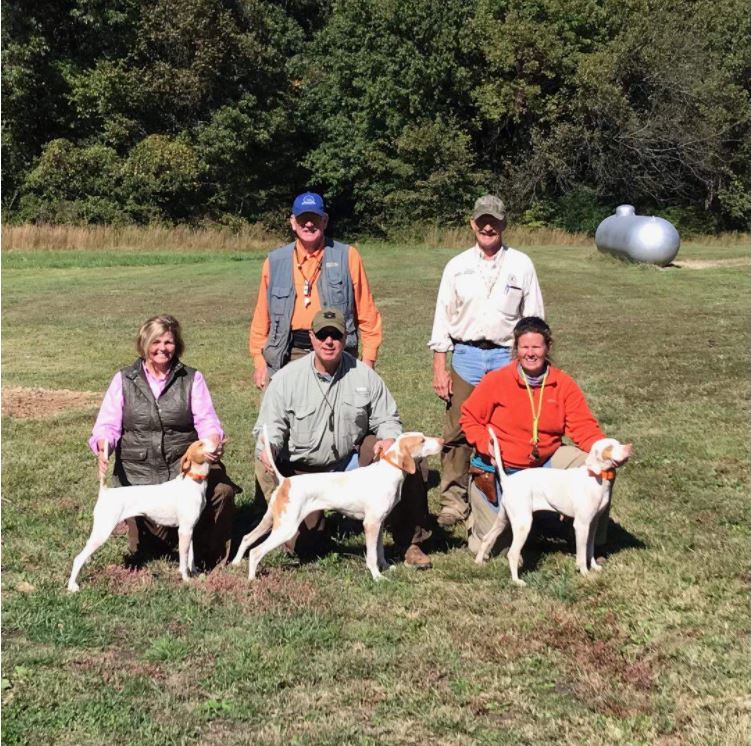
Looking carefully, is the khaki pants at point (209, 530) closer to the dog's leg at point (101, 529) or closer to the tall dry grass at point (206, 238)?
the dog's leg at point (101, 529)

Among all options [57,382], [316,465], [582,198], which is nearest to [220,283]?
[57,382]

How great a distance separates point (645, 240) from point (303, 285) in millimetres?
19625

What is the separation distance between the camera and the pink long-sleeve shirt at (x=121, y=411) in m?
5.09

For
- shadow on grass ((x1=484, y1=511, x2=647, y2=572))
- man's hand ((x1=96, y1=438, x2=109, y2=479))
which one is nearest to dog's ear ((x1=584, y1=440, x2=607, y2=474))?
shadow on grass ((x1=484, y1=511, x2=647, y2=572))

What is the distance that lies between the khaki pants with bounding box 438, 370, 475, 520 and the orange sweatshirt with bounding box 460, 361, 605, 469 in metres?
0.75

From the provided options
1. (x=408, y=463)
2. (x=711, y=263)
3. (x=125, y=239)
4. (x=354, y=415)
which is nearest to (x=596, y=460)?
(x=408, y=463)

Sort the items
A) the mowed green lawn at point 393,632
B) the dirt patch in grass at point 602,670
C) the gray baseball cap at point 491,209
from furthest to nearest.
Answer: the gray baseball cap at point 491,209
the dirt patch in grass at point 602,670
the mowed green lawn at point 393,632

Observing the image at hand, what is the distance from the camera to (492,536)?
208 inches

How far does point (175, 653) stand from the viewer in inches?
163

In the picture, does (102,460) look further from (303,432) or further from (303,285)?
(303,285)

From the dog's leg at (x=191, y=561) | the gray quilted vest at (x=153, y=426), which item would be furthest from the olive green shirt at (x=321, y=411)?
the dog's leg at (x=191, y=561)

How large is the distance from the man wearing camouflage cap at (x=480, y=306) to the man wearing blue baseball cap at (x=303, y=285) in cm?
59

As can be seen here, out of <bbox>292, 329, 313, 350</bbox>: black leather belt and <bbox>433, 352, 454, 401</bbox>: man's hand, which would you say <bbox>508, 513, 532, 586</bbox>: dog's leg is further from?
<bbox>292, 329, 313, 350</bbox>: black leather belt

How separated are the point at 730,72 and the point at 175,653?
40.3 metres
